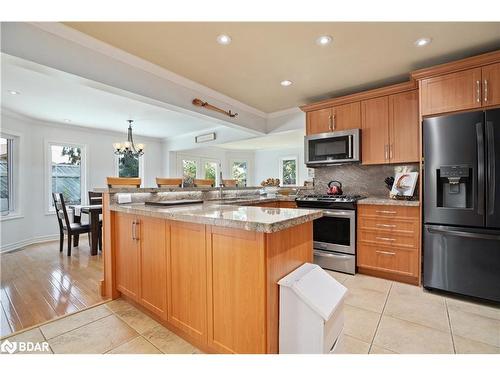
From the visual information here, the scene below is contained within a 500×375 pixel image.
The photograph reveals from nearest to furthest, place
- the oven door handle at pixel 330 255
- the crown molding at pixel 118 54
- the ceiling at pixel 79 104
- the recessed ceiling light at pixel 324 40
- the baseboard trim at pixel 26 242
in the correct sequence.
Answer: the crown molding at pixel 118 54 < the recessed ceiling light at pixel 324 40 < the ceiling at pixel 79 104 < the oven door handle at pixel 330 255 < the baseboard trim at pixel 26 242

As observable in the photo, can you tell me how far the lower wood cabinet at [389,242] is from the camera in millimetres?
2602

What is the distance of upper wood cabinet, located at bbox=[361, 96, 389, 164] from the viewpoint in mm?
3041

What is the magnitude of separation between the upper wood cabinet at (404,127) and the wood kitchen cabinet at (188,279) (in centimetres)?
269

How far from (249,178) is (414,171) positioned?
6287 millimetres

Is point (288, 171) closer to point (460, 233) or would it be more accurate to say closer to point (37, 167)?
point (460, 233)

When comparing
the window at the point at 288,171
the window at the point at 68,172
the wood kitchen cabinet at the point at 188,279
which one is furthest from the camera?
the window at the point at 288,171

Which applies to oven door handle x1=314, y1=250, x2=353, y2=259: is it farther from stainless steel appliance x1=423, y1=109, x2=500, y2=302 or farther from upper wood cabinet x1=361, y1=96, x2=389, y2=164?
upper wood cabinet x1=361, y1=96, x2=389, y2=164

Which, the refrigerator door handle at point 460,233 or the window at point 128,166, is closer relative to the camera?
the refrigerator door handle at point 460,233

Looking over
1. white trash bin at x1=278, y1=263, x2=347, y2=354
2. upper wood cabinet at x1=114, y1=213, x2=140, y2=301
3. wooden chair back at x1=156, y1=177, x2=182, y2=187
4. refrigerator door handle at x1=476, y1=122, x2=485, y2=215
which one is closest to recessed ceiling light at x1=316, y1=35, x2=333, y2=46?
refrigerator door handle at x1=476, y1=122, x2=485, y2=215

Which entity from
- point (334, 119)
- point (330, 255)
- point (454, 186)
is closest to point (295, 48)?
point (334, 119)

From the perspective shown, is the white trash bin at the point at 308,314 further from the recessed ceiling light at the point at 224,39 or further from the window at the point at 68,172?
the window at the point at 68,172

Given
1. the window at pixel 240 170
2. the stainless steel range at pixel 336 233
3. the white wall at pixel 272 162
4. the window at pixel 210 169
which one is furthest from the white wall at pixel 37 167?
the stainless steel range at pixel 336 233

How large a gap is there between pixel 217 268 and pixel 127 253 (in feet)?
3.88

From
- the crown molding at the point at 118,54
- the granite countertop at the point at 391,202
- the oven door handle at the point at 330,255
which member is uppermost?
the crown molding at the point at 118,54
